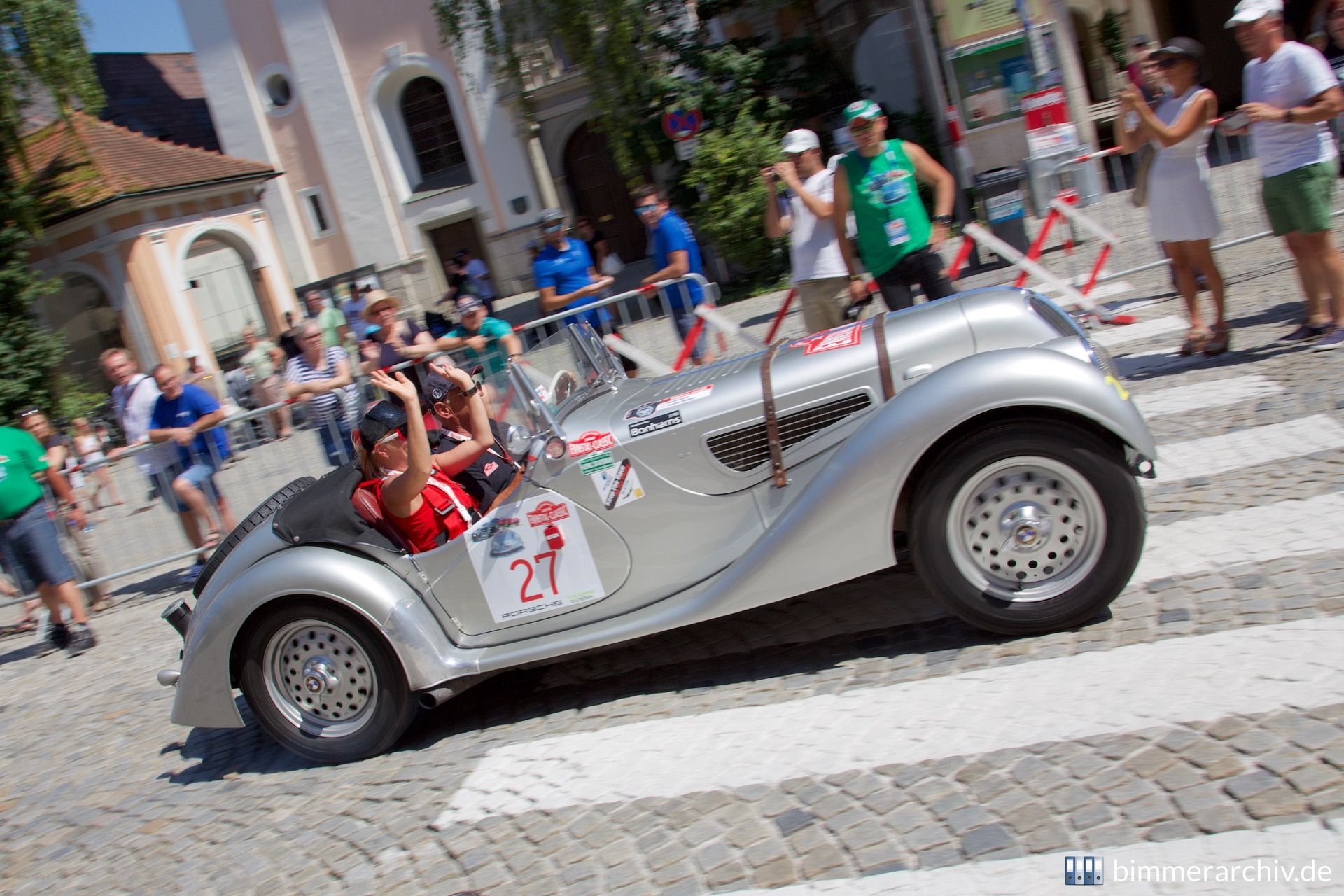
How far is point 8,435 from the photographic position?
8117 mm

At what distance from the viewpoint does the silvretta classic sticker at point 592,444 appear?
13.8ft

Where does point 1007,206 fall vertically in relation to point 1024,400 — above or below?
above

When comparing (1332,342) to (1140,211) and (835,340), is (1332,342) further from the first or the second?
(1140,211)

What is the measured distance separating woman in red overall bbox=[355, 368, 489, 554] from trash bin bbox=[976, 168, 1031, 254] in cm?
811

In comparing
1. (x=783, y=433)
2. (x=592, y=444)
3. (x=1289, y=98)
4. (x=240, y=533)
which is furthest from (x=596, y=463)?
(x=1289, y=98)

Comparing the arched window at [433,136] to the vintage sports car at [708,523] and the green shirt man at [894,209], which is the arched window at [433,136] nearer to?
the green shirt man at [894,209]

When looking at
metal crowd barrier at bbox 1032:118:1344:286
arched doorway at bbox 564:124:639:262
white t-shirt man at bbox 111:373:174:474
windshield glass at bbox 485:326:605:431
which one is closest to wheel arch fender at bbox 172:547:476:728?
windshield glass at bbox 485:326:605:431

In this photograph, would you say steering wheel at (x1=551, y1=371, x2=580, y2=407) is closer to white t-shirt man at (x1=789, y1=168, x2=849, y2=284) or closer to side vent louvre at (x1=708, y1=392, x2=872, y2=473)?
side vent louvre at (x1=708, y1=392, x2=872, y2=473)

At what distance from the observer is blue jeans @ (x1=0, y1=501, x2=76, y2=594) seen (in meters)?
8.03

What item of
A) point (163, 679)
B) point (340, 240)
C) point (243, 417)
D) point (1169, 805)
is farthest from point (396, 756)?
point (340, 240)

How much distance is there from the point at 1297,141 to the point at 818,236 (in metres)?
2.90

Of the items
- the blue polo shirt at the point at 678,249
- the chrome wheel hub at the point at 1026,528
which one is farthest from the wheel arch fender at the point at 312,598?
the blue polo shirt at the point at 678,249

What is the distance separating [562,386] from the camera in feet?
15.9

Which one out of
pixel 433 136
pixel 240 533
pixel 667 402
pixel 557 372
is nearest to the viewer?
pixel 667 402
